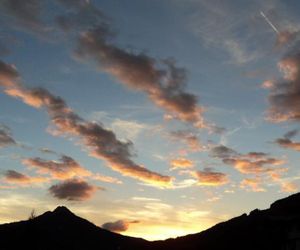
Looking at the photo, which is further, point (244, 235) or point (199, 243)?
point (199, 243)

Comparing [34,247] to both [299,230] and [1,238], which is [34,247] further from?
[1,238]

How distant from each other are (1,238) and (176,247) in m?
80.0

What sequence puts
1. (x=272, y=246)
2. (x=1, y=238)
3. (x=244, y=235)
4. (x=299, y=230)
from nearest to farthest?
(x=299, y=230)
(x=272, y=246)
(x=244, y=235)
(x=1, y=238)

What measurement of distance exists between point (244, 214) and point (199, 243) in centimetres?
1965

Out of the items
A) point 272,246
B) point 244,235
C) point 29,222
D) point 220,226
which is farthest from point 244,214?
point 29,222

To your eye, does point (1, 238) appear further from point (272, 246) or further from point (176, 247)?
point (272, 246)

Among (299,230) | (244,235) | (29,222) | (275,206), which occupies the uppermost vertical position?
(275,206)

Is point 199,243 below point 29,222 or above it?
above

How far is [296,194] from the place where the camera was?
5881 inches

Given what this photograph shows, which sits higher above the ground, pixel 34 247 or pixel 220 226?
pixel 220 226

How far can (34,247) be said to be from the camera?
247 ft

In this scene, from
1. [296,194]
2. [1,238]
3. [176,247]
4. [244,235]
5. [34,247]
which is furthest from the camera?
[1,238]

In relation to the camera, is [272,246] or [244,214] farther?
[244,214]

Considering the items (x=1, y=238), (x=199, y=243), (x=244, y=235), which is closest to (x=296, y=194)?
(x=244, y=235)
